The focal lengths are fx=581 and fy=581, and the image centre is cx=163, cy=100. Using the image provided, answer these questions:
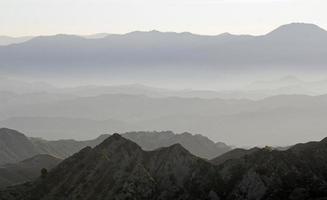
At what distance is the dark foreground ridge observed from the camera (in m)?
165

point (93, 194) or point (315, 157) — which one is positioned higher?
point (315, 157)

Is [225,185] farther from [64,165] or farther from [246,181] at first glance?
[64,165]

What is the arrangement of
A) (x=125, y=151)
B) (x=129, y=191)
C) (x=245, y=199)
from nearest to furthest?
(x=245, y=199) → (x=129, y=191) → (x=125, y=151)

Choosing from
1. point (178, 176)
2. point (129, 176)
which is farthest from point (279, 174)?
point (129, 176)

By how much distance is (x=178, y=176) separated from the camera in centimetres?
17800

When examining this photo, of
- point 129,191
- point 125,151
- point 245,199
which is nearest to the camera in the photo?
point 245,199

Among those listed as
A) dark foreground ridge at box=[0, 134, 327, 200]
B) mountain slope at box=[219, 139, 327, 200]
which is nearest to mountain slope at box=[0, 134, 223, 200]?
dark foreground ridge at box=[0, 134, 327, 200]

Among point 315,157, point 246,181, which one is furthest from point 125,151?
point 315,157

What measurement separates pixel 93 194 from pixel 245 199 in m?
47.4

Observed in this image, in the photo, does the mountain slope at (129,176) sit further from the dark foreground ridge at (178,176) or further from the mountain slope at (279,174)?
the mountain slope at (279,174)

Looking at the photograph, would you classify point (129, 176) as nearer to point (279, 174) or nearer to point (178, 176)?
point (178, 176)

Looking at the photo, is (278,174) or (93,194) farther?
(93,194)

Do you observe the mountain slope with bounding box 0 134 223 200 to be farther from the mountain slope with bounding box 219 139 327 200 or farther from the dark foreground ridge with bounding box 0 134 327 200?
the mountain slope with bounding box 219 139 327 200

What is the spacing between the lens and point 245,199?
161875mm
